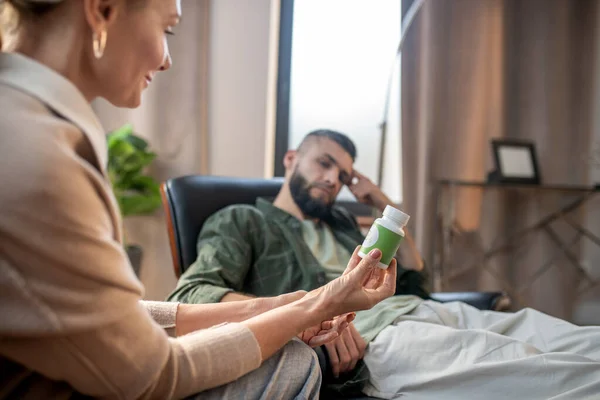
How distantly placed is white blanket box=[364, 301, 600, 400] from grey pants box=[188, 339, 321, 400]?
344 millimetres

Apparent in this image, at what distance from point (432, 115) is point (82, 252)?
2.52m

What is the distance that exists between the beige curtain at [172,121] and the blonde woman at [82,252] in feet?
6.04

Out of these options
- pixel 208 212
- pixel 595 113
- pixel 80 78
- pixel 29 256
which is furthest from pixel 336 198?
pixel 595 113

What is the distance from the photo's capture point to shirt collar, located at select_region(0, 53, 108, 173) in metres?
0.54

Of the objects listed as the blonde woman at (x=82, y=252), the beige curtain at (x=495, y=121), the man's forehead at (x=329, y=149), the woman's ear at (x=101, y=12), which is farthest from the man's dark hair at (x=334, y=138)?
the beige curtain at (x=495, y=121)

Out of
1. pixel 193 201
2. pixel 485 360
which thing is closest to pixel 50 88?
pixel 485 360

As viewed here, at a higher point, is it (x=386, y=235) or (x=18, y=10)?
(x=18, y=10)

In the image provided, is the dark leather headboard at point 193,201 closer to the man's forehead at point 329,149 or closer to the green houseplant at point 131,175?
the man's forehead at point 329,149

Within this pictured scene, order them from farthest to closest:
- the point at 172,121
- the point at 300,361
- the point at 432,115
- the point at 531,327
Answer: the point at 432,115, the point at 172,121, the point at 531,327, the point at 300,361

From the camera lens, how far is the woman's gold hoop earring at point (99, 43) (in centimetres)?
61

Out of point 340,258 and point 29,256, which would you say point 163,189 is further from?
point 29,256

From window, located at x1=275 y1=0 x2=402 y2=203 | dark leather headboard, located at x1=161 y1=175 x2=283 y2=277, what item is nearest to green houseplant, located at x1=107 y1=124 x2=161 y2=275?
window, located at x1=275 y1=0 x2=402 y2=203

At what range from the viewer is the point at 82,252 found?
503mm

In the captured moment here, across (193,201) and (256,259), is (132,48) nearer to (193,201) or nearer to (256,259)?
(256,259)
